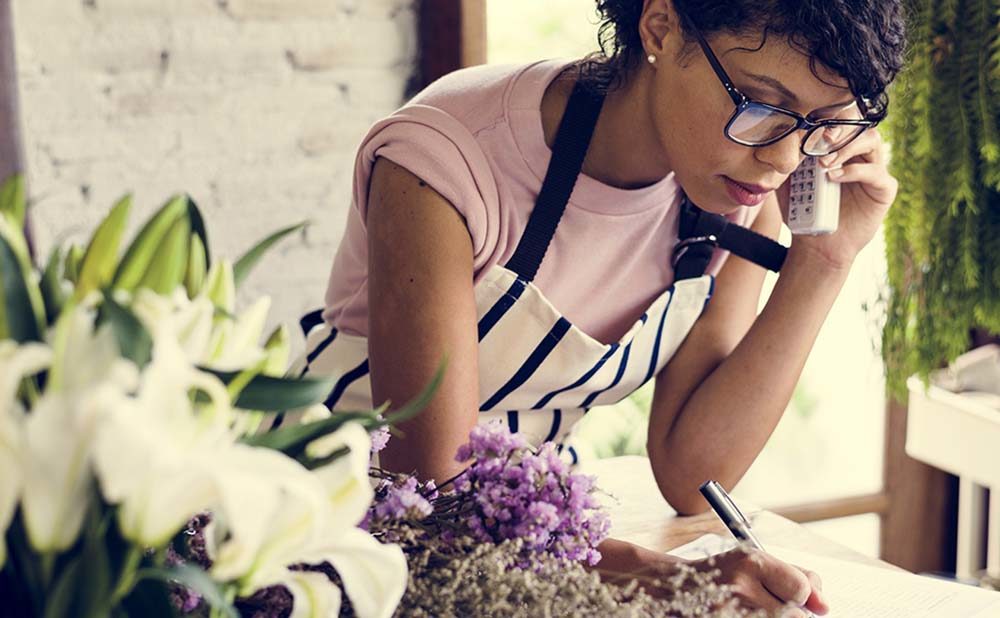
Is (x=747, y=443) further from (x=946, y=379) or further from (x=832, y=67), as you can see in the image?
(x=946, y=379)

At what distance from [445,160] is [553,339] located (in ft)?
0.83

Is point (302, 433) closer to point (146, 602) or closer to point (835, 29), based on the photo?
point (146, 602)

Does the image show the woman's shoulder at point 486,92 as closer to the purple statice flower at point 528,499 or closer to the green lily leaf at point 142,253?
the purple statice flower at point 528,499

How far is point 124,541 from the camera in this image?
472mm

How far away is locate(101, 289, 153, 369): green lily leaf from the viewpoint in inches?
17.6

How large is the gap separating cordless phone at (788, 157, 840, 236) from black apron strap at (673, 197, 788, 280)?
0.18 ft

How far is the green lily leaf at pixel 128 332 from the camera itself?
446mm

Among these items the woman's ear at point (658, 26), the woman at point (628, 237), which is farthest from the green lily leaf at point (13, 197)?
the woman's ear at point (658, 26)

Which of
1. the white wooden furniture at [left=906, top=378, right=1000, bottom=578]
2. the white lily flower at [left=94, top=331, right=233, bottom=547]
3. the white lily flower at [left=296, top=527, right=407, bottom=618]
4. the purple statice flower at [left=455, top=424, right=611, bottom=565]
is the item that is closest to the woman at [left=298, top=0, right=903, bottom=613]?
the purple statice flower at [left=455, top=424, right=611, bottom=565]

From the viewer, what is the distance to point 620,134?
1.39 metres

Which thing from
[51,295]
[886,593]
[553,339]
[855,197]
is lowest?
[886,593]

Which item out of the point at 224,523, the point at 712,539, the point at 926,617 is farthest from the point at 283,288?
the point at 224,523

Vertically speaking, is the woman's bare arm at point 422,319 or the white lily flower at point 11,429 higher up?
the white lily flower at point 11,429

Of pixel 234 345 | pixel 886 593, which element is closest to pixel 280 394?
pixel 234 345
